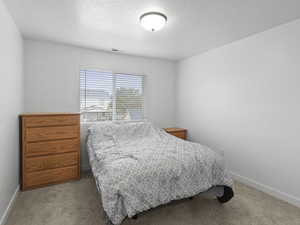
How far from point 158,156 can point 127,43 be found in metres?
2.10

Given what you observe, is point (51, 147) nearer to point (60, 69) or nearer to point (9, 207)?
point (9, 207)

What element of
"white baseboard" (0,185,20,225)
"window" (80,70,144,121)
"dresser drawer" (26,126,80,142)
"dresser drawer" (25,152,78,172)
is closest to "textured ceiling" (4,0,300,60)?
"window" (80,70,144,121)

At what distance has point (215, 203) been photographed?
210 centimetres

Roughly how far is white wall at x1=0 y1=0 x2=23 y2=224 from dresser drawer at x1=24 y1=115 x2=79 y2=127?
0.16 m

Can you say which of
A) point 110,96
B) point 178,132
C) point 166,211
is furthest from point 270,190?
point 110,96

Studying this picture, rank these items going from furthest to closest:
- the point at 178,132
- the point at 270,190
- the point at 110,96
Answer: the point at 178,132 < the point at 110,96 < the point at 270,190

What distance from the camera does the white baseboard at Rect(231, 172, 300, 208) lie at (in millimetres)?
2107

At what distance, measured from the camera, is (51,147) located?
2.53m

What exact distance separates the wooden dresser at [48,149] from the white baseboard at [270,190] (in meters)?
2.76

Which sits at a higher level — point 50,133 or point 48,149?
point 50,133


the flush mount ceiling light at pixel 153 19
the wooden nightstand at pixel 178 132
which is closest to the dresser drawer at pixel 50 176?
the wooden nightstand at pixel 178 132

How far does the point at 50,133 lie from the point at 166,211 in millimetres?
2029

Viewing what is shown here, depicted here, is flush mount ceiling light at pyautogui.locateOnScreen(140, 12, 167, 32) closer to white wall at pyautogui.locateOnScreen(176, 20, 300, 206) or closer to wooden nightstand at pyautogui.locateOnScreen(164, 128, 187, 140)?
white wall at pyautogui.locateOnScreen(176, 20, 300, 206)

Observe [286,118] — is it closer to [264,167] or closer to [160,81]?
[264,167]
